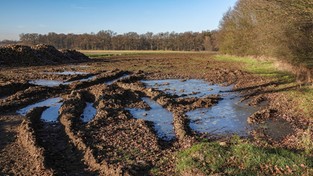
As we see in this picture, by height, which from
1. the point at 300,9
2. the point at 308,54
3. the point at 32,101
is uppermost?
the point at 300,9

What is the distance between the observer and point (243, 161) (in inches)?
383

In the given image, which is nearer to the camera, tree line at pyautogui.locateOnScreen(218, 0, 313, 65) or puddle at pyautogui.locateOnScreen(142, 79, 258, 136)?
puddle at pyautogui.locateOnScreen(142, 79, 258, 136)

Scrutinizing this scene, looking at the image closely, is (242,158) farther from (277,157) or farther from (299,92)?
(299,92)

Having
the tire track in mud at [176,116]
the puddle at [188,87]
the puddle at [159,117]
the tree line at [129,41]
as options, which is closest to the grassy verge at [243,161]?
the tire track in mud at [176,116]

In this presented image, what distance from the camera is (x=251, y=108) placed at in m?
20.0

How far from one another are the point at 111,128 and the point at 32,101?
29.2ft

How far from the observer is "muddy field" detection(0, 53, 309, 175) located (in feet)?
35.9

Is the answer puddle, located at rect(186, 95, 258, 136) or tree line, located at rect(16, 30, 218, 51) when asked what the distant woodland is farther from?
puddle, located at rect(186, 95, 258, 136)

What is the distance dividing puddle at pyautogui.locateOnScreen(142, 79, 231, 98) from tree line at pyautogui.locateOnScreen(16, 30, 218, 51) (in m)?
94.9

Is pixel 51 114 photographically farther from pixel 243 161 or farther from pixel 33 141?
pixel 243 161

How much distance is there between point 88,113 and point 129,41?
127 metres

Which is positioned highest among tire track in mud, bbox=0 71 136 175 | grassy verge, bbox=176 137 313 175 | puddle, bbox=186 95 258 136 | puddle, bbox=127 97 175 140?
grassy verge, bbox=176 137 313 175

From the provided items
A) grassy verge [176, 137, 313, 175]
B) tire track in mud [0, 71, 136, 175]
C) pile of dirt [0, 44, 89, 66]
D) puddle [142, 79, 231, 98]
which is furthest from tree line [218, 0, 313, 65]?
pile of dirt [0, 44, 89, 66]

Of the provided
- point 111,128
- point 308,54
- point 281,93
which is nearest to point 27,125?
point 111,128
